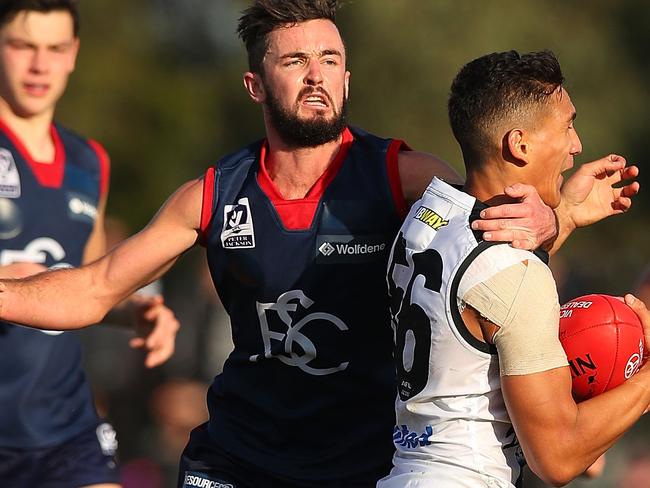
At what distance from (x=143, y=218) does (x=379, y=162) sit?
45.9 ft

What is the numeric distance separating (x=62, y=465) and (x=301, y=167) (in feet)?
6.92

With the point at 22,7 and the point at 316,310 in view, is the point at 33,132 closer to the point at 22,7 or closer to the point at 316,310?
Result: the point at 22,7

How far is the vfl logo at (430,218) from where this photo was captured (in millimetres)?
4410

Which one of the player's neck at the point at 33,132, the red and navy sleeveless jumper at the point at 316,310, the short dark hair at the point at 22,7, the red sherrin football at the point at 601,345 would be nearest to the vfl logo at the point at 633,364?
the red sherrin football at the point at 601,345

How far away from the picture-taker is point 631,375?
4.45 metres

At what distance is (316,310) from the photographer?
5.12m

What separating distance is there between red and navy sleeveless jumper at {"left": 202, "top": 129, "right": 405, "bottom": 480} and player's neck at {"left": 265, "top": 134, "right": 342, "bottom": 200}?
0.14 feet

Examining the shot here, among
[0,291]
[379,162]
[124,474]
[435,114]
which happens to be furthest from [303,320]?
[435,114]

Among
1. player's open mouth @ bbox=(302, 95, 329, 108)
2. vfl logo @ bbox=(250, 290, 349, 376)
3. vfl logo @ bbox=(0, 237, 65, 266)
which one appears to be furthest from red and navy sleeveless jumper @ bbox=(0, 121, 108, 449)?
player's open mouth @ bbox=(302, 95, 329, 108)

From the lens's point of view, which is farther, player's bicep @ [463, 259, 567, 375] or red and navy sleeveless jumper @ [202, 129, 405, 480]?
red and navy sleeveless jumper @ [202, 129, 405, 480]

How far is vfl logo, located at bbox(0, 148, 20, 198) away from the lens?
21.7 ft

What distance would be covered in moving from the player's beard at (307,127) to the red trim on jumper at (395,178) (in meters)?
0.22

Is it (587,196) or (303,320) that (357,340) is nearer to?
(303,320)

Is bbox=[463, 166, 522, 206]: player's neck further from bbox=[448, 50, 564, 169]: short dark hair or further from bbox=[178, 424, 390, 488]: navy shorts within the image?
bbox=[178, 424, 390, 488]: navy shorts
